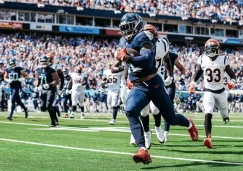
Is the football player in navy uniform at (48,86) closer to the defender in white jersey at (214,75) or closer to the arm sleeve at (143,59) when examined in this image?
the defender in white jersey at (214,75)

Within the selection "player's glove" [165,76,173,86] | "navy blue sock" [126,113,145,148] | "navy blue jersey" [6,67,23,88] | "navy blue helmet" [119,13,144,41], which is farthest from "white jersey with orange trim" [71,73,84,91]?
"navy blue sock" [126,113,145,148]

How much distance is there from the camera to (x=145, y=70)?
7.75 metres

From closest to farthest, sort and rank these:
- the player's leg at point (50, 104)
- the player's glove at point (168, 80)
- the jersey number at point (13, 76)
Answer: the player's glove at point (168, 80)
the player's leg at point (50, 104)
the jersey number at point (13, 76)

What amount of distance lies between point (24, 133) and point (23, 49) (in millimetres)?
28950

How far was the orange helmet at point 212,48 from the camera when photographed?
1021 centimetres

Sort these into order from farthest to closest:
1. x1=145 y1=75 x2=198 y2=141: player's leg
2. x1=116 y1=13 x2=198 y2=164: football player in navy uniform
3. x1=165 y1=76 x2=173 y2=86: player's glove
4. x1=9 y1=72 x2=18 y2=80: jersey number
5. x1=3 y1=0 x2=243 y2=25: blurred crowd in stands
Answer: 1. x1=3 y1=0 x2=243 y2=25: blurred crowd in stands
2. x1=9 y1=72 x2=18 y2=80: jersey number
3. x1=165 y1=76 x2=173 y2=86: player's glove
4. x1=145 y1=75 x2=198 y2=141: player's leg
5. x1=116 y1=13 x2=198 y2=164: football player in navy uniform

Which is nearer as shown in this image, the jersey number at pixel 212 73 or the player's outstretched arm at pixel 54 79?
the jersey number at pixel 212 73

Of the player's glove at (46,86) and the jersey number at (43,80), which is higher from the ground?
the jersey number at (43,80)

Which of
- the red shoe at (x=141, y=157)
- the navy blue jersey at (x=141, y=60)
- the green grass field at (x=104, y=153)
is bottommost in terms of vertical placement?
the green grass field at (x=104, y=153)

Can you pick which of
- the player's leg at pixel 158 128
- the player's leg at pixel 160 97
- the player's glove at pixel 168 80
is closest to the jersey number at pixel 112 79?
the player's leg at pixel 158 128

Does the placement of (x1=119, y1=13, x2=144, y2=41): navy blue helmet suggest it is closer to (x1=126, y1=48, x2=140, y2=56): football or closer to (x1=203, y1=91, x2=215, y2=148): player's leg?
(x1=126, y1=48, x2=140, y2=56): football

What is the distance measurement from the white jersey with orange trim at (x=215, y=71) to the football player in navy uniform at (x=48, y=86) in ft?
18.6

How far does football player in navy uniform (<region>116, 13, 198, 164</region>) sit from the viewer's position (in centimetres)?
739

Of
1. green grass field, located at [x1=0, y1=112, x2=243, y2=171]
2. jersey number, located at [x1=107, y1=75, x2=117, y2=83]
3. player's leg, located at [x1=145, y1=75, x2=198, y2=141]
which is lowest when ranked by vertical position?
green grass field, located at [x1=0, y1=112, x2=243, y2=171]
